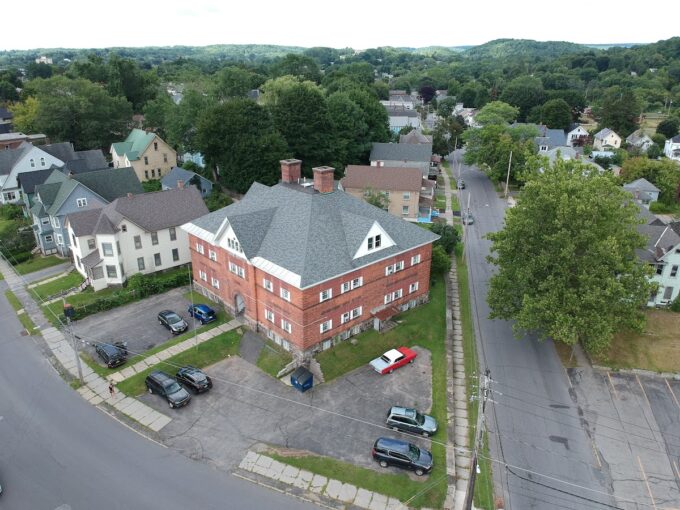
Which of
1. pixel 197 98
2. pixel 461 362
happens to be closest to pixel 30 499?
pixel 461 362

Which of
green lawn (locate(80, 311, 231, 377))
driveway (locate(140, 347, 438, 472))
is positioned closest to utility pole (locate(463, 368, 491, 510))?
driveway (locate(140, 347, 438, 472))

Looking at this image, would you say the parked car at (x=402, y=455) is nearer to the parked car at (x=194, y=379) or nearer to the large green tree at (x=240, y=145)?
the parked car at (x=194, y=379)

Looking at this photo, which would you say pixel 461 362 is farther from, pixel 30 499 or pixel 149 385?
pixel 30 499

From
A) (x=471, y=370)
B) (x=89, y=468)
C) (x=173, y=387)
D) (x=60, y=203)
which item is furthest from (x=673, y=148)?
(x=89, y=468)

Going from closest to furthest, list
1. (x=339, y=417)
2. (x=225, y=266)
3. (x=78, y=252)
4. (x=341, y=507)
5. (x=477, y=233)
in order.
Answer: (x=341, y=507)
(x=339, y=417)
(x=225, y=266)
(x=78, y=252)
(x=477, y=233)

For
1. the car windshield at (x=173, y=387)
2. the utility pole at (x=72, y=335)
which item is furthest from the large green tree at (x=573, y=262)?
the utility pole at (x=72, y=335)

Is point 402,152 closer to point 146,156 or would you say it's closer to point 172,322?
point 146,156
